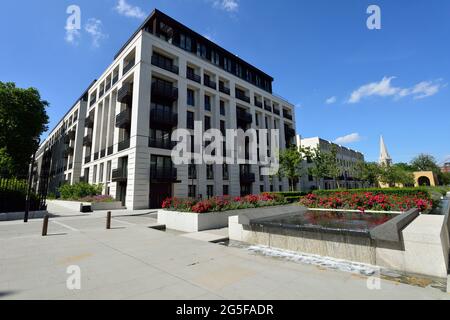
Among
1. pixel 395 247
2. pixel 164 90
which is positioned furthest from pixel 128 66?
pixel 395 247

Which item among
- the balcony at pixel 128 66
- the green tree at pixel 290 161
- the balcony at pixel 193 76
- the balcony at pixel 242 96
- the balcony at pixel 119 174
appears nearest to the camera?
the balcony at pixel 119 174

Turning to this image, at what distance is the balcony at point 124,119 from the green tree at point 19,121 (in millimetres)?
13361

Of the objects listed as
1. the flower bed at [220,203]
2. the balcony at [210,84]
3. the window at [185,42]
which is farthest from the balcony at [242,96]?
the flower bed at [220,203]

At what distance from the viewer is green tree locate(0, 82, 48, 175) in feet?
104

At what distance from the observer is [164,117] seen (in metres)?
26.1

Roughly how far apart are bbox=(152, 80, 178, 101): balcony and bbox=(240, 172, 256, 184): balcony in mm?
14932

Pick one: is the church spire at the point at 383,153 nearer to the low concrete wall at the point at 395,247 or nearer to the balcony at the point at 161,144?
the balcony at the point at 161,144

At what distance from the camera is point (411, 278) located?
4.83m

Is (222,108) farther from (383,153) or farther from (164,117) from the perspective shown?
(383,153)

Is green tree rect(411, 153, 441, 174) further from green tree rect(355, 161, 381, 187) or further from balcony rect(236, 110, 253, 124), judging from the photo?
balcony rect(236, 110, 253, 124)

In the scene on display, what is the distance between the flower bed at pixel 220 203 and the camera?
1197cm

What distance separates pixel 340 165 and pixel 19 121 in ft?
241
